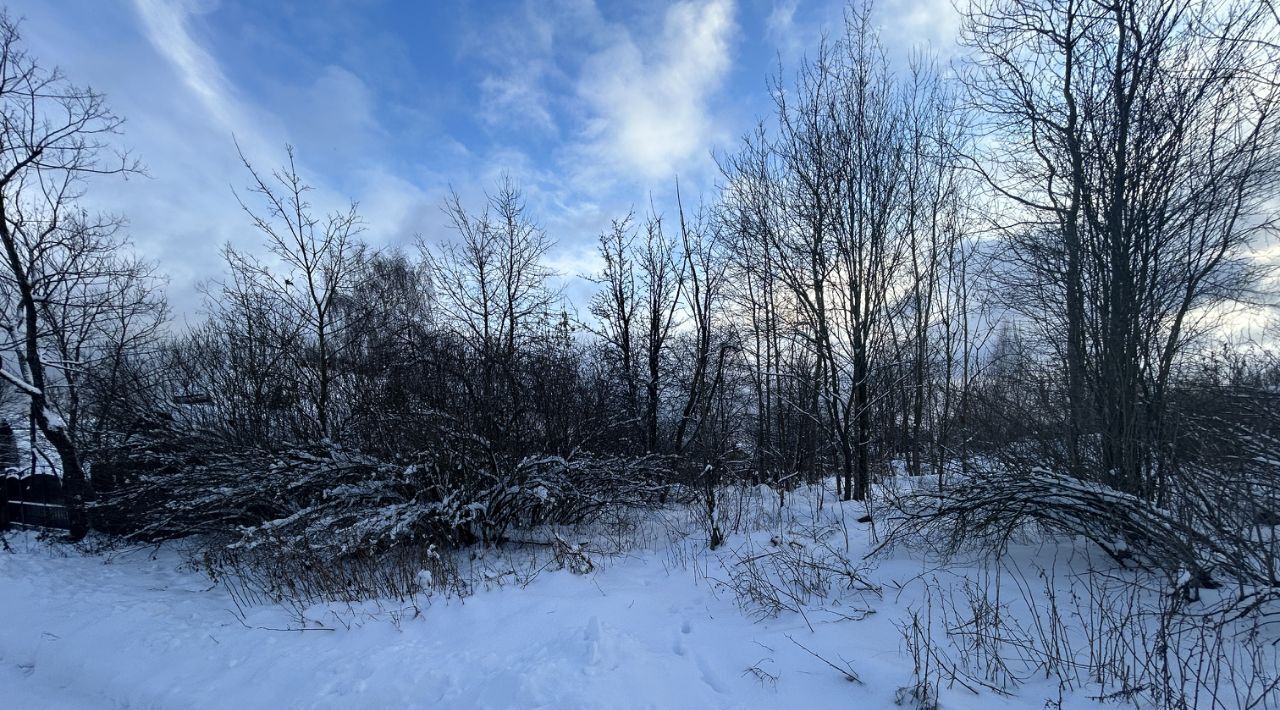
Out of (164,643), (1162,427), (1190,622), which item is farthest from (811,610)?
(164,643)

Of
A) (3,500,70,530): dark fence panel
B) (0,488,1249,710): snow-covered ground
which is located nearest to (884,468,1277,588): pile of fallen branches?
(0,488,1249,710): snow-covered ground

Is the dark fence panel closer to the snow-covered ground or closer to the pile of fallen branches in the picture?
the snow-covered ground

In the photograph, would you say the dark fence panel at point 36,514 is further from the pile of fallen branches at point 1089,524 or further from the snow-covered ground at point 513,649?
the pile of fallen branches at point 1089,524

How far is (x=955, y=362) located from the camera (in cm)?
1554

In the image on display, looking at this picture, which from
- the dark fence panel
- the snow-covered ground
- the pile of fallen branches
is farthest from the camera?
the dark fence panel

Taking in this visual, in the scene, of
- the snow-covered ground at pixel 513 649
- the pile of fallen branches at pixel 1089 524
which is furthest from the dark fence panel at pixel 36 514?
the pile of fallen branches at pixel 1089 524

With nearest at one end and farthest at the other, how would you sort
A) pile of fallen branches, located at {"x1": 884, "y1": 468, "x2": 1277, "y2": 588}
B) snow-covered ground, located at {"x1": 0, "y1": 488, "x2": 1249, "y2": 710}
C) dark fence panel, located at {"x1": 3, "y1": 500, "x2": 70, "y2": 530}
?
1. pile of fallen branches, located at {"x1": 884, "y1": 468, "x2": 1277, "y2": 588}
2. snow-covered ground, located at {"x1": 0, "y1": 488, "x2": 1249, "y2": 710}
3. dark fence panel, located at {"x1": 3, "y1": 500, "x2": 70, "y2": 530}

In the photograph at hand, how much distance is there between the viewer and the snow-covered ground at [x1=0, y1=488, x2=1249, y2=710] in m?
3.75

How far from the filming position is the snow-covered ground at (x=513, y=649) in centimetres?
375

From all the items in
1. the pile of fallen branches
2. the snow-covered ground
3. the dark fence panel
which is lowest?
the dark fence panel

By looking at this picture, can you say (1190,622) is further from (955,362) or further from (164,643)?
(955,362)

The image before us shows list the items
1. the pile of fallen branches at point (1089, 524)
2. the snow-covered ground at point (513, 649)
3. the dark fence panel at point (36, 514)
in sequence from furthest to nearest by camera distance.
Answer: the dark fence panel at point (36, 514) < the snow-covered ground at point (513, 649) < the pile of fallen branches at point (1089, 524)

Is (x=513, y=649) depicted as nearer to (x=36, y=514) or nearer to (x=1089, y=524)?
(x=1089, y=524)

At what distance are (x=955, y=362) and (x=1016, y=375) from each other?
34.1 ft
